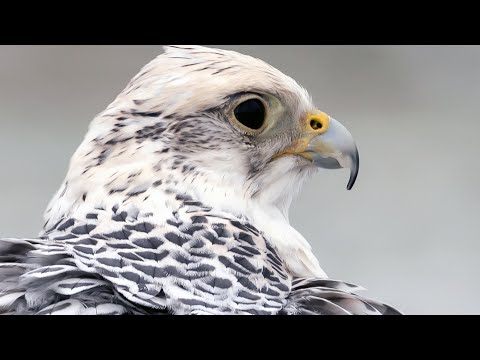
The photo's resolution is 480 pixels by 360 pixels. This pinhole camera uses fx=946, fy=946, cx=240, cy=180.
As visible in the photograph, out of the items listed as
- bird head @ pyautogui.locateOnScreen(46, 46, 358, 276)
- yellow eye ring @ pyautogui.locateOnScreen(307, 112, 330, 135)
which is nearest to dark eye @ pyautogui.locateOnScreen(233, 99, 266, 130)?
bird head @ pyautogui.locateOnScreen(46, 46, 358, 276)

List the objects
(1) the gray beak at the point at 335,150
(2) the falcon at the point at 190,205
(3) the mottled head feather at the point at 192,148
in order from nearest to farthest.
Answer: (2) the falcon at the point at 190,205, (3) the mottled head feather at the point at 192,148, (1) the gray beak at the point at 335,150

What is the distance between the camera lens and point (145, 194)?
1762mm

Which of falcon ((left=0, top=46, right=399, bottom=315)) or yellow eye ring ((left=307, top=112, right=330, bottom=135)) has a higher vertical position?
yellow eye ring ((left=307, top=112, right=330, bottom=135))

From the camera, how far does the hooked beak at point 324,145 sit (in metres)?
1.93

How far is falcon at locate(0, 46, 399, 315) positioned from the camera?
1.49 m

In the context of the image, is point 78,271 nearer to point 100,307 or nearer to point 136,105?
point 100,307

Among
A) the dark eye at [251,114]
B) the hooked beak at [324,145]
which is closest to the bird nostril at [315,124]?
the hooked beak at [324,145]

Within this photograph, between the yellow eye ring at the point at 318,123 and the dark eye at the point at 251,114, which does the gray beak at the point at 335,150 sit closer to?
the yellow eye ring at the point at 318,123

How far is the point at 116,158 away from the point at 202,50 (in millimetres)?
302

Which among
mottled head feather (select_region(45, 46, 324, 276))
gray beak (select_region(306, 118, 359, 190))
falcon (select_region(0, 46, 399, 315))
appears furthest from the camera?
gray beak (select_region(306, 118, 359, 190))

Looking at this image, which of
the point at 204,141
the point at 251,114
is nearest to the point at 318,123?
the point at 251,114

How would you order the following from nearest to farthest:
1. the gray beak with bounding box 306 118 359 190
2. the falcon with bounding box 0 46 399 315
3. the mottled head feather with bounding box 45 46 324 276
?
the falcon with bounding box 0 46 399 315 < the mottled head feather with bounding box 45 46 324 276 < the gray beak with bounding box 306 118 359 190

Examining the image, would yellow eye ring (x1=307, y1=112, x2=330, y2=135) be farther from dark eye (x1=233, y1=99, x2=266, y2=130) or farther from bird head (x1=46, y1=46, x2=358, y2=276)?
dark eye (x1=233, y1=99, x2=266, y2=130)

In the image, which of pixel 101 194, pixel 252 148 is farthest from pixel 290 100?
pixel 101 194
